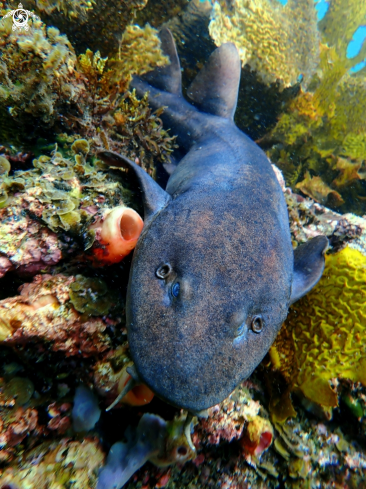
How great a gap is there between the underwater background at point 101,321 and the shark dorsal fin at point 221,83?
3.20 ft

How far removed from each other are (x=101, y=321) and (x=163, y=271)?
828 millimetres


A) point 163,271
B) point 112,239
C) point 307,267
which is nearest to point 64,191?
point 112,239

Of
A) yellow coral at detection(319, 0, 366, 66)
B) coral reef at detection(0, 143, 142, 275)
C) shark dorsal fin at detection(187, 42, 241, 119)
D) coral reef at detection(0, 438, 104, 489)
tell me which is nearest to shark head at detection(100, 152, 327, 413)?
coral reef at detection(0, 143, 142, 275)

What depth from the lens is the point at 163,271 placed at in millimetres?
2072

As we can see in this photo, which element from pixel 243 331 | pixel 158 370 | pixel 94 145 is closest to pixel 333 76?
pixel 94 145

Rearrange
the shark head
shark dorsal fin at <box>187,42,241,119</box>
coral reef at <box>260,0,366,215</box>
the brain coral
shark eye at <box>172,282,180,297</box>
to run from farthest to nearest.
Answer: coral reef at <box>260,0,366,215</box> < shark dorsal fin at <box>187,42,241,119</box> < the brain coral < shark eye at <box>172,282,180,297</box> < the shark head

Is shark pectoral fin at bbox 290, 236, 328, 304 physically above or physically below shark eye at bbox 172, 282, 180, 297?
below

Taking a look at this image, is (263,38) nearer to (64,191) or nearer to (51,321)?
(64,191)

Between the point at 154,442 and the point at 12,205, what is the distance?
8.28 ft

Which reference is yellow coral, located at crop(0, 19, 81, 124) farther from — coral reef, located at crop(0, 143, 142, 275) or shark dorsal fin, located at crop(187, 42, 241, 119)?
shark dorsal fin, located at crop(187, 42, 241, 119)

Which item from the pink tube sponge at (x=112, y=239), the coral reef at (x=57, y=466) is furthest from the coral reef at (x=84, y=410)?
the pink tube sponge at (x=112, y=239)

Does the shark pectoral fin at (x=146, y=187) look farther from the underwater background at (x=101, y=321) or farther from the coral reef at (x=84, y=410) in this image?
the coral reef at (x=84, y=410)

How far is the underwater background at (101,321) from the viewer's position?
7.39 ft

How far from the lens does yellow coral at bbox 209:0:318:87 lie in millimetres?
6977
